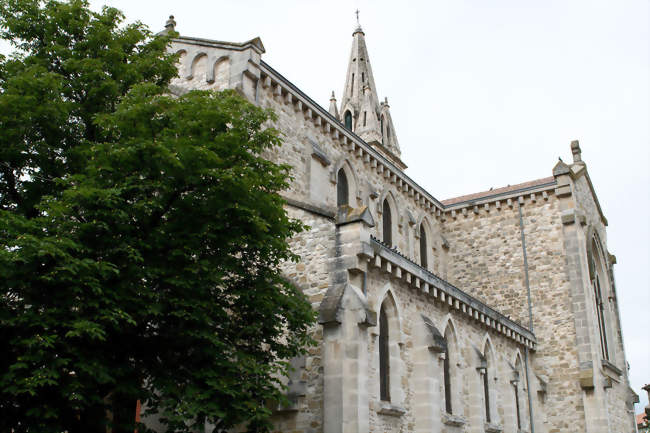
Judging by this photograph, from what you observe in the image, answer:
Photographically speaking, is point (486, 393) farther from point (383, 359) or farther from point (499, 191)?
point (499, 191)

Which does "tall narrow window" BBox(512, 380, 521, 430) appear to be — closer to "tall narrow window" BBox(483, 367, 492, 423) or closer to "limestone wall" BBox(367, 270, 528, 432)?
"limestone wall" BBox(367, 270, 528, 432)

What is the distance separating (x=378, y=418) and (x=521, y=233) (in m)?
17.1

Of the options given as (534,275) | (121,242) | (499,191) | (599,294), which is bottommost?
(121,242)

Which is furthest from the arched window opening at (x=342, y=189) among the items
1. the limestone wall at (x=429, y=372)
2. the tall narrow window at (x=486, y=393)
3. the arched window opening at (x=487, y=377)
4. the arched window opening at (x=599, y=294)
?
the arched window opening at (x=599, y=294)

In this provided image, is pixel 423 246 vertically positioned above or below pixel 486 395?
above

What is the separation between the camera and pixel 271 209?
41.3 ft

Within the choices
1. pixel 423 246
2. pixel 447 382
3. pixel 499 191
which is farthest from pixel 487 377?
pixel 499 191

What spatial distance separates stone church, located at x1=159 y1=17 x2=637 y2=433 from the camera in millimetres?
15617

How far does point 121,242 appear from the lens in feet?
37.3

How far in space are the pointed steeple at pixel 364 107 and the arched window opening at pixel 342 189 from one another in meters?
21.6

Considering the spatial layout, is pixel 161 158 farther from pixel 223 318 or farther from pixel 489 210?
pixel 489 210

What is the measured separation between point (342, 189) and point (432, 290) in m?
6.47

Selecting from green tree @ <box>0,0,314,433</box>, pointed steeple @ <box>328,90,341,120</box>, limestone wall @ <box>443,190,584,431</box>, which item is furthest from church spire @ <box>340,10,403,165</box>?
green tree @ <box>0,0,314,433</box>

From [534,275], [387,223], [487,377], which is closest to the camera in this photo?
[487,377]
